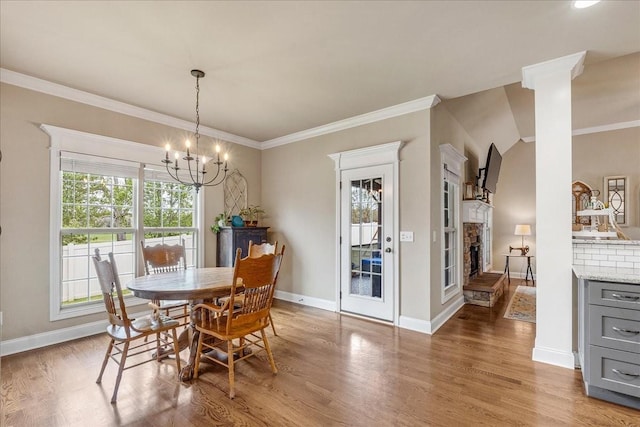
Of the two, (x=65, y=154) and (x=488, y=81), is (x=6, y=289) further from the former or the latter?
(x=488, y=81)

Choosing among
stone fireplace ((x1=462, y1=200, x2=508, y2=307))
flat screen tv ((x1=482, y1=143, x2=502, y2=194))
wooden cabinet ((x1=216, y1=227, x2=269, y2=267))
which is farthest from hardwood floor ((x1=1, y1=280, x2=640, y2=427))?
flat screen tv ((x1=482, y1=143, x2=502, y2=194))

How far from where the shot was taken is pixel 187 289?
90.7 inches

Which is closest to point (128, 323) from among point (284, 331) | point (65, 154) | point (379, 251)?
point (284, 331)

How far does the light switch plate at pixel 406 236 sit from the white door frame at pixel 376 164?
49 mm

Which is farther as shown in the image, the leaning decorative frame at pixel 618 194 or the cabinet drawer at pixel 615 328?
the leaning decorative frame at pixel 618 194

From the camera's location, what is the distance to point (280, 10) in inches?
80.5

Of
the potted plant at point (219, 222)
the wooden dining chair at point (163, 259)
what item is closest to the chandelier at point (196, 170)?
the potted plant at point (219, 222)

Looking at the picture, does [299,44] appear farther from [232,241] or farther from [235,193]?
[235,193]

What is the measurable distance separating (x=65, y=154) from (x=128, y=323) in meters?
2.24

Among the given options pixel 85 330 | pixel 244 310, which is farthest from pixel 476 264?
pixel 85 330

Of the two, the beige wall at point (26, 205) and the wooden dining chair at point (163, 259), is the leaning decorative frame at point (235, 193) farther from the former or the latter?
the beige wall at point (26, 205)

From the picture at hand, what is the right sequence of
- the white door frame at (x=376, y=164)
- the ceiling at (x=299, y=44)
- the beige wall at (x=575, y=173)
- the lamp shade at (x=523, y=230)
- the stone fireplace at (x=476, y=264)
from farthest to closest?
the lamp shade at (x=523, y=230) < the beige wall at (x=575, y=173) < the stone fireplace at (x=476, y=264) < the white door frame at (x=376, y=164) < the ceiling at (x=299, y=44)

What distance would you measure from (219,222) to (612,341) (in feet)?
14.4

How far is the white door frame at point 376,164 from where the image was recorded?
3668mm
